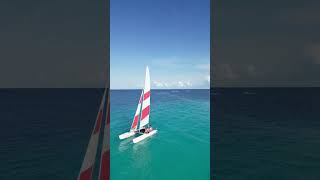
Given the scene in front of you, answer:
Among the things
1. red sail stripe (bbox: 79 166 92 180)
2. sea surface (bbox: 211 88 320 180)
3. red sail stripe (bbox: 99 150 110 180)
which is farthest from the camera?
sea surface (bbox: 211 88 320 180)

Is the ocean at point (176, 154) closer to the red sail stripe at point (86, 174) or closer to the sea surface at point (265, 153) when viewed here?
the sea surface at point (265, 153)

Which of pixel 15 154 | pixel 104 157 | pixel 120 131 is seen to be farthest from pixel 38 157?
pixel 104 157

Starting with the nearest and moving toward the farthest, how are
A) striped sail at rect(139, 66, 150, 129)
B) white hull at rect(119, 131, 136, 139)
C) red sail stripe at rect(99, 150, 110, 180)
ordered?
red sail stripe at rect(99, 150, 110, 180)
striped sail at rect(139, 66, 150, 129)
white hull at rect(119, 131, 136, 139)

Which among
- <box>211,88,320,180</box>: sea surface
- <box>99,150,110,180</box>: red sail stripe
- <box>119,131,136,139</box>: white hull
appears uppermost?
<box>99,150,110,180</box>: red sail stripe

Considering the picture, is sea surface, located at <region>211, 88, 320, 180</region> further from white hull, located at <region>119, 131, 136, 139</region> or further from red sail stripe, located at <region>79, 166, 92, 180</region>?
red sail stripe, located at <region>79, 166, 92, 180</region>

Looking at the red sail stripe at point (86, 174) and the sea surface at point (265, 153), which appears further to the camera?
the sea surface at point (265, 153)

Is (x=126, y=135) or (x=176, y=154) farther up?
(x=126, y=135)

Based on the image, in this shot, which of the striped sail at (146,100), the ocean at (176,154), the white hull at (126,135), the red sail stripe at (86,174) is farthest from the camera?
the white hull at (126,135)

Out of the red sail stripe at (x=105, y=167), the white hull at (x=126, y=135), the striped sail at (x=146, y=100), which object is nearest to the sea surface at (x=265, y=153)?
the striped sail at (x=146, y=100)

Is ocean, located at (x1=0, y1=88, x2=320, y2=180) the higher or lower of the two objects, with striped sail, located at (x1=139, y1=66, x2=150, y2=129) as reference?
lower

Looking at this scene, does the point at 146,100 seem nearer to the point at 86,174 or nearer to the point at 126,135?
the point at 126,135

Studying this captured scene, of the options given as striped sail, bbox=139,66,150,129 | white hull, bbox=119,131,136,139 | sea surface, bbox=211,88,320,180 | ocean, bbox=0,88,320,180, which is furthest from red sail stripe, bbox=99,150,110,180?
white hull, bbox=119,131,136,139

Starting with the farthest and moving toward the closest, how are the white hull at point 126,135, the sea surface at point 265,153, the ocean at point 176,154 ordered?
the white hull at point 126,135 < the ocean at point 176,154 < the sea surface at point 265,153

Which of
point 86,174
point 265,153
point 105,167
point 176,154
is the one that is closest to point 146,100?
point 176,154
